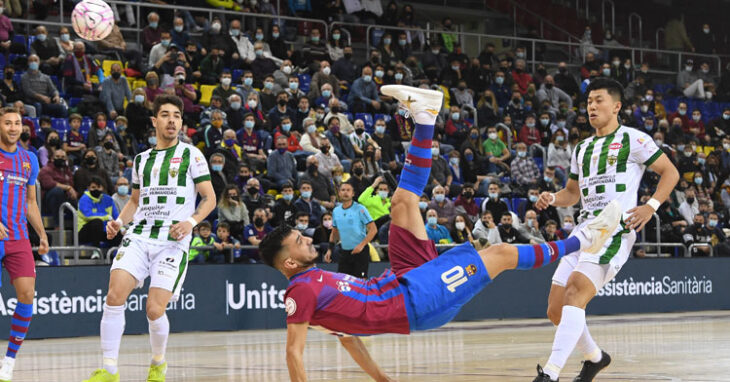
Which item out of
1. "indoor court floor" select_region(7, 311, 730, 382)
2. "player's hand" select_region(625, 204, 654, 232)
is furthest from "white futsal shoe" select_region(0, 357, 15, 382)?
"player's hand" select_region(625, 204, 654, 232)

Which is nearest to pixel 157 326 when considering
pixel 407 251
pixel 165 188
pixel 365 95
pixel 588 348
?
pixel 165 188

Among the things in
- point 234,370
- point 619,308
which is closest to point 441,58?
point 619,308

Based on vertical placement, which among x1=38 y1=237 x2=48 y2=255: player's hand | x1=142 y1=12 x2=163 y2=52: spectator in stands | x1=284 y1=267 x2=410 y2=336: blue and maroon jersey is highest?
x1=142 y1=12 x2=163 y2=52: spectator in stands

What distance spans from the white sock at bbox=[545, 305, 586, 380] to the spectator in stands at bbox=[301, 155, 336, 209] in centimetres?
1223

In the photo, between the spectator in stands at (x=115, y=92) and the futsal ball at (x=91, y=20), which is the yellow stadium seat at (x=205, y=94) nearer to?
the spectator in stands at (x=115, y=92)

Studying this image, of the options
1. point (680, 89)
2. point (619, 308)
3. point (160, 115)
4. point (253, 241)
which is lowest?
point (619, 308)

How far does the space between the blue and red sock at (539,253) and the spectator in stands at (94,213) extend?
36.5 feet

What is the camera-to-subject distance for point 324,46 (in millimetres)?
25906

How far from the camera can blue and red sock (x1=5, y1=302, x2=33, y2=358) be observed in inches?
371

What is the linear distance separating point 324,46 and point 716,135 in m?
12.2

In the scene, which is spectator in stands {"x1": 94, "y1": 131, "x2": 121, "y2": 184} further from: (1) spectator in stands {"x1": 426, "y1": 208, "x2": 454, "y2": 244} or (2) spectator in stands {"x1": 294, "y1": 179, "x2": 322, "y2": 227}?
(1) spectator in stands {"x1": 426, "y1": 208, "x2": 454, "y2": 244}

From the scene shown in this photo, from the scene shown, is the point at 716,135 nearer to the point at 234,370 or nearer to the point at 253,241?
the point at 253,241

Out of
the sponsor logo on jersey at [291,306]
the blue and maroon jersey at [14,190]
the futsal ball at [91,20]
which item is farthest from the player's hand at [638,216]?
the futsal ball at [91,20]

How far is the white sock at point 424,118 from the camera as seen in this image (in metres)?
7.75
